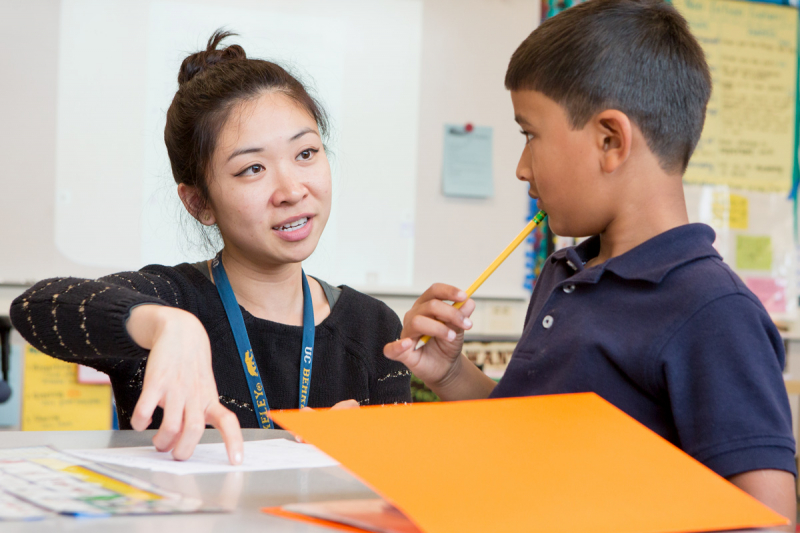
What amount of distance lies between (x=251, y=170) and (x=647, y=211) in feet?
1.94

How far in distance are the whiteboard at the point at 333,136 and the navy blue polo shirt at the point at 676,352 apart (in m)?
1.60

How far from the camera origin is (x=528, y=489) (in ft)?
1.23

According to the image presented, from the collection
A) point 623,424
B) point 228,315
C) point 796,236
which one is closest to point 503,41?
point 796,236

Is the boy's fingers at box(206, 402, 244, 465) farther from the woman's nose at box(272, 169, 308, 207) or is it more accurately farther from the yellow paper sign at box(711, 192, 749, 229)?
the yellow paper sign at box(711, 192, 749, 229)

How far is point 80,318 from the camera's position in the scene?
737 millimetres

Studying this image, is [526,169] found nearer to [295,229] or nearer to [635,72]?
[635,72]

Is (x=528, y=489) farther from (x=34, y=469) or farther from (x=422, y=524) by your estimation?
(x=34, y=469)

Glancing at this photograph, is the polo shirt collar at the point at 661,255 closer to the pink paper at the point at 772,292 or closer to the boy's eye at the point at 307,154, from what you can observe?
the boy's eye at the point at 307,154

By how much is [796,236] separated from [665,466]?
3.07 m

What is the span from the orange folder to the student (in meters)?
0.51

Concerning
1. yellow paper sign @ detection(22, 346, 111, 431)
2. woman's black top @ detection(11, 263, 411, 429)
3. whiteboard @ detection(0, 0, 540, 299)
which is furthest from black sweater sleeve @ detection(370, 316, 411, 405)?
yellow paper sign @ detection(22, 346, 111, 431)

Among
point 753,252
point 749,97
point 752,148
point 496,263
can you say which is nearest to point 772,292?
point 753,252

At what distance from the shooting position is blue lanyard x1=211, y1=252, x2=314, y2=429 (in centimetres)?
105

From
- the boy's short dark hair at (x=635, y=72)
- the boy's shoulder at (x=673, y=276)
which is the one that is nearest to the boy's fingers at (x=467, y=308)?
the boy's shoulder at (x=673, y=276)
